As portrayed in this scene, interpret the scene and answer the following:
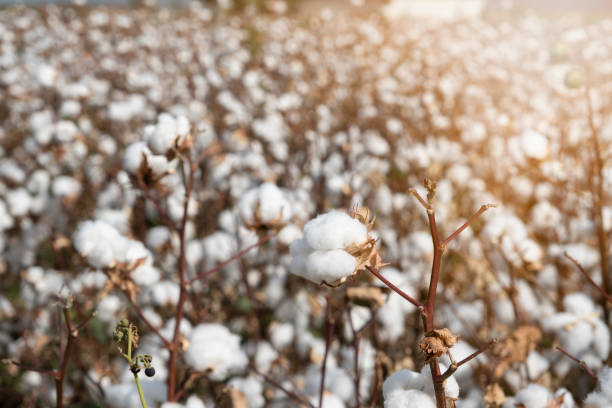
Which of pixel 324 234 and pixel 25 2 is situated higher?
pixel 25 2

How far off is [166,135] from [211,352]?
1.74 ft

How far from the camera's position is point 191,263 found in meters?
2.67

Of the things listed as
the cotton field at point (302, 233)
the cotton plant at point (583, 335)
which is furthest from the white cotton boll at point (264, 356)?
the cotton plant at point (583, 335)

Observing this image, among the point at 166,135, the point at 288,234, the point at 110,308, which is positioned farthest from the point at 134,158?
the point at 110,308

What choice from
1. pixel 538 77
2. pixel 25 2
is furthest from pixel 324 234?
pixel 25 2

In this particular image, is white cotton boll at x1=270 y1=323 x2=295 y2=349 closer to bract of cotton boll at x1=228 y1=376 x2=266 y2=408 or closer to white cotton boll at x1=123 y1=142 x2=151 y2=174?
bract of cotton boll at x1=228 y1=376 x2=266 y2=408

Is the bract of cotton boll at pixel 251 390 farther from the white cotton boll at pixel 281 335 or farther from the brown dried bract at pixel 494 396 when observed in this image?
the brown dried bract at pixel 494 396

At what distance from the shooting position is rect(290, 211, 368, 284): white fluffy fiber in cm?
68

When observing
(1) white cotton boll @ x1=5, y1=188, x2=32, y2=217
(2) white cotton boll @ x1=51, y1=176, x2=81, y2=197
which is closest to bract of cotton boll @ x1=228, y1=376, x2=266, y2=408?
(2) white cotton boll @ x1=51, y1=176, x2=81, y2=197

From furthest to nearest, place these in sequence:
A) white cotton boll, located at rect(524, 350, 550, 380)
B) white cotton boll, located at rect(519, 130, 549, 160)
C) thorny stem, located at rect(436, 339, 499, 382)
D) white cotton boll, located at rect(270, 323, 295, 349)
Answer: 1. white cotton boll, located at rect(270, 323, 295, 349)
2. white cotton boll, located at rect(519, 130, 549, 160)
3. white cotton boll, located at rect(524, 350, 550, 380)
4. thorny stem, located at rect(436, 339, 499, 382)

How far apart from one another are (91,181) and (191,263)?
1.67m

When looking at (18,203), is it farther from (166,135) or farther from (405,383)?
(405,383)

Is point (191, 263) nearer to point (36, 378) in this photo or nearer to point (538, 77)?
point (36, 378)

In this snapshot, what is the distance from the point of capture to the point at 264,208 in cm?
135
